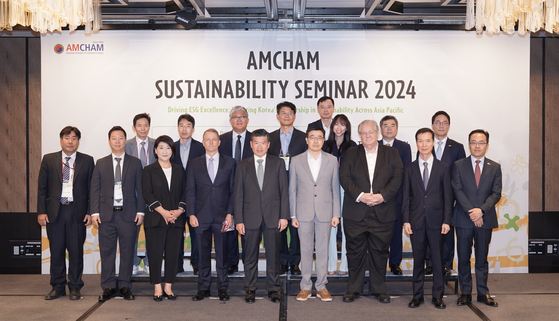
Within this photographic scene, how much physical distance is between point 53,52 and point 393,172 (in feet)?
14.8

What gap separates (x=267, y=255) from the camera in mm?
4551

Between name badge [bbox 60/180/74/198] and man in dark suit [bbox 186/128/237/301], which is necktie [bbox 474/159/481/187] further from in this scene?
name badge [bbox 60/180/74/198]

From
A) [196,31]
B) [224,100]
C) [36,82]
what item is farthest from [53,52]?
[224,100]

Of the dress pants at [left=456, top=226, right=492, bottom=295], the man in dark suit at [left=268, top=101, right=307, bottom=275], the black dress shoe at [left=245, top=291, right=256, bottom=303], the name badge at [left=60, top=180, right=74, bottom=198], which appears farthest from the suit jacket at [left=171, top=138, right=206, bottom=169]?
the dress pants at [left=456, top=226, right=492, bottom=295]

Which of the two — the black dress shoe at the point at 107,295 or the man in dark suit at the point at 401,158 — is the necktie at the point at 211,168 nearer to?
the black dress shoe at the point at 107,295

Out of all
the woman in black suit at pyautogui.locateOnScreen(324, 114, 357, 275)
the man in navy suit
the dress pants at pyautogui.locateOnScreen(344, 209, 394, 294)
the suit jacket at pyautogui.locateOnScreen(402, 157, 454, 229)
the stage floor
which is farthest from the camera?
the man in navy suit

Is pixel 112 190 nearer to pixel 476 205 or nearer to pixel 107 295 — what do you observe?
pixel 107 295

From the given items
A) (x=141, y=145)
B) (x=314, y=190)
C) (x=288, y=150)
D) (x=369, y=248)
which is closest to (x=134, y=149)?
(x=141, y=145)

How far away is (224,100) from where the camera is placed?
5844 millimetres

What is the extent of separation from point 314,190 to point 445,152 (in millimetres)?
1706

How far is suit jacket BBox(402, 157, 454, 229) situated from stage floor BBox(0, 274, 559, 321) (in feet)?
2.78

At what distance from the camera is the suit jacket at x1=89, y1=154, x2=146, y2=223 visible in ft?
15.0

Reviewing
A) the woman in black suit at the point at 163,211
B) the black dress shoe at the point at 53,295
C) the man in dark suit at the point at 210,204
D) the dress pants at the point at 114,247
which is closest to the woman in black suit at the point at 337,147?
the man in dark suit at the point at 210,204

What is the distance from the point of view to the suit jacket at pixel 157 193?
4434 millimetres
